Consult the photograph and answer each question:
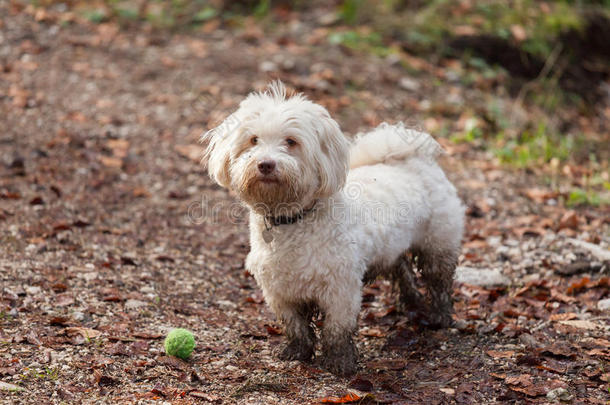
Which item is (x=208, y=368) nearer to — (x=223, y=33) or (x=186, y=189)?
(x=186, y=189)

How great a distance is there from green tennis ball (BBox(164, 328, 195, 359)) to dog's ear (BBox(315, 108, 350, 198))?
114 cm

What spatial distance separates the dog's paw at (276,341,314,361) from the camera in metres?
4.19

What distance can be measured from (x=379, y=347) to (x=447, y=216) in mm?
1041

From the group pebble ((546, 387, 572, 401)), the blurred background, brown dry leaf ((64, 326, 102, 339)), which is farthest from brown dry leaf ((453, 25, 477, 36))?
brown dry leaf ((64, 326, 102, 339))

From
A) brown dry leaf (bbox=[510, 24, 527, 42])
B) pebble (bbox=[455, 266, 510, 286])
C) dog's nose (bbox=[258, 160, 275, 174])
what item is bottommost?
pebble (bbox=[455, 266, 510, 286])

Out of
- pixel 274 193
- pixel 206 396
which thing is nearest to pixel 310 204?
pixel 274 193

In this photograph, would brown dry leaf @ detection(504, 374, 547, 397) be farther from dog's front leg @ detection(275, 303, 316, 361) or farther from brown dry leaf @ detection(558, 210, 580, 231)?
brown dry leaf @ detection(558, 210, 580, 231)

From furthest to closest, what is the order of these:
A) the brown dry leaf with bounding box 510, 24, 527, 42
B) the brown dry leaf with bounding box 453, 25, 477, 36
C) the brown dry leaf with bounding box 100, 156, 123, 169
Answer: the brown dry leaf with bounding box 453, 25, 477, 36 → the brown dry leaf with bounding box 510, 24, 527, 42 → the brown dry leaf with bounding box 100, 156, 123, 169

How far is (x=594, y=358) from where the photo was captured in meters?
4.02

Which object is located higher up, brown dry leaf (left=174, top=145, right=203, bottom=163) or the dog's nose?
the dog's nose

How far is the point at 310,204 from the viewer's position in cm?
394

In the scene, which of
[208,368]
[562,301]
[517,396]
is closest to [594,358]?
[517,396]

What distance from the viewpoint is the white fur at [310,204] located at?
3.78 meters

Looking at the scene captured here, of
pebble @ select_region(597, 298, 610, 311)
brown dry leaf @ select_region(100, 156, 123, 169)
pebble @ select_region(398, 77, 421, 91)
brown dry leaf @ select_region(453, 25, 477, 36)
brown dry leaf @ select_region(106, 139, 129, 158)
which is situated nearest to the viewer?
pebble @ select_region(597, 298, 610, 311)
